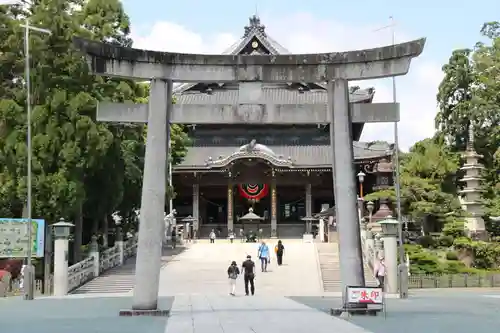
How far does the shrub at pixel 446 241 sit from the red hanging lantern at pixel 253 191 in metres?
16.0

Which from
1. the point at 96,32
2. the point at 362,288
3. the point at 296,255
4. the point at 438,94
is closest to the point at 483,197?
the point at 438,94

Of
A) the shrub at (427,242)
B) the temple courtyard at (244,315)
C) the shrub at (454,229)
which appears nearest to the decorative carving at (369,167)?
the shrub at (427,242)

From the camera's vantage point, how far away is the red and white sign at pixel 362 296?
50.2 feet

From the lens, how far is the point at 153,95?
646 inches

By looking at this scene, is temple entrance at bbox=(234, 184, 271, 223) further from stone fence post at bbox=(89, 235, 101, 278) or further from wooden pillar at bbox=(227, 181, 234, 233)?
stone fence post at bbox=(89, 235, 101, 278)

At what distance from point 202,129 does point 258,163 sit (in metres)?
7.59

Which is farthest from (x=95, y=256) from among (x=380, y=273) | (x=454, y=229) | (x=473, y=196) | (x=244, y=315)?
(x=473, y=196)

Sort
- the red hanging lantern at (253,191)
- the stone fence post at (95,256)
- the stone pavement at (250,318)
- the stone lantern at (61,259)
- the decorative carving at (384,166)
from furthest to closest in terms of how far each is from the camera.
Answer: the red hanging lantern at (253,191) → the decorative carving at (384,166) → the stone fence post at (95,256) → the stone lantern at (61,259) → the stone pavement at (250,318)

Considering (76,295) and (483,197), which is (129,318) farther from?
(483,197)

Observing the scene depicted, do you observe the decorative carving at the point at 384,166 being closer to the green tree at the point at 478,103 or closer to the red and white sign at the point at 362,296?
the green tree at the point at 478,103

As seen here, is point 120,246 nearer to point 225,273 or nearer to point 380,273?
point 225,273

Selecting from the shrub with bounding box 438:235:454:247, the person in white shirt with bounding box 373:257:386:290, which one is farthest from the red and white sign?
the shrub with bounding box 438:235:454:247

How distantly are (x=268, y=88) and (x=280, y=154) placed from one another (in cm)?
623

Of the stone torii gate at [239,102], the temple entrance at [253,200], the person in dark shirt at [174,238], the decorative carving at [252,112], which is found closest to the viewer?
the stone torii gate at [239,102]
